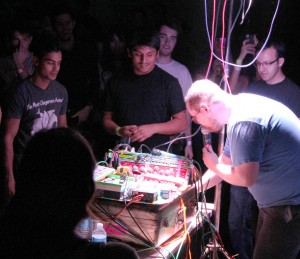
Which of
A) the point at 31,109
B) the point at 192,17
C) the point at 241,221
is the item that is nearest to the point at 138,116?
the point at 31,109

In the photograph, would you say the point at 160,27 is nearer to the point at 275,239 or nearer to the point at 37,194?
the point at 275,239

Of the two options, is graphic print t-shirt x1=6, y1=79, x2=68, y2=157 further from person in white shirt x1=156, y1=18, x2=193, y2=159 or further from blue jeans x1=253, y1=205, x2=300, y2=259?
blue jeans x1=253, y1=205, x2=300, y2=259

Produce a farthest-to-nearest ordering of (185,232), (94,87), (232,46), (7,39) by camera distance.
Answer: (232,46) → (94,87) → (7,39) → (185,232)

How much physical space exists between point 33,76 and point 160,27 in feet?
5.02

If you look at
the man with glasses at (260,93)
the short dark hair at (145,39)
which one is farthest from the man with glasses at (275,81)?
the short dark hair at (145,39)

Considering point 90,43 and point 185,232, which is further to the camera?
point 90,43

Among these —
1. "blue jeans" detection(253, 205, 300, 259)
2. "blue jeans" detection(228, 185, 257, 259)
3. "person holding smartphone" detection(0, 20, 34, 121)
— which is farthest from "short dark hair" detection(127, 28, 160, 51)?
"blue jeans" detection(253, 205, 300, 259)

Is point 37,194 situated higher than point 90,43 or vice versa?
point 90,43

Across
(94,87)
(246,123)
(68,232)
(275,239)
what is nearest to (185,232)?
(275,239)

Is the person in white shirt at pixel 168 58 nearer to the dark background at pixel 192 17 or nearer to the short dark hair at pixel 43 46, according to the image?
the dark background at pixel 192 17

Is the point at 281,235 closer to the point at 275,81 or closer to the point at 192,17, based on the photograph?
the point at 275,81

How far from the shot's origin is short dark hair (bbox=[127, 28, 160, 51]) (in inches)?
137

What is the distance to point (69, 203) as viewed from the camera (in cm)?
124

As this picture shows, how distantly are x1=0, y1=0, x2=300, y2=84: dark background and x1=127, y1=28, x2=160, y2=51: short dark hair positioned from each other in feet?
3.61
